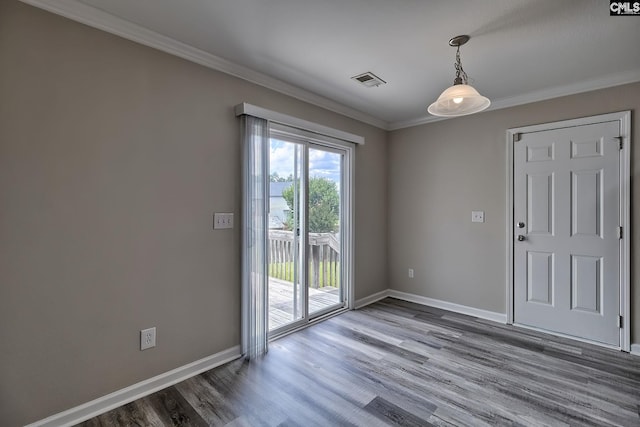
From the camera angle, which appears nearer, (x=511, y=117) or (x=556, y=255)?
(x=556, y=255)

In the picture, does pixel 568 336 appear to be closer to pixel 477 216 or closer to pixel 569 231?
pixel 569 231

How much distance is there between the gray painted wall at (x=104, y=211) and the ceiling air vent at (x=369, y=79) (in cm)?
109

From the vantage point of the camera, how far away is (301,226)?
3.25 m

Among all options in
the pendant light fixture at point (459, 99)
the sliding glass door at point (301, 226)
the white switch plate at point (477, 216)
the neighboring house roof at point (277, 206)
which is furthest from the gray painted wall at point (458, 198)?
the neighboring house roof at point (277, 206)

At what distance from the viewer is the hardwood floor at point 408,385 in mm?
1857

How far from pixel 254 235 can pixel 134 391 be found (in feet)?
4.46

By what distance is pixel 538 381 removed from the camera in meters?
2.25

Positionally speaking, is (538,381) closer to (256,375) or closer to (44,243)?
(256,375)

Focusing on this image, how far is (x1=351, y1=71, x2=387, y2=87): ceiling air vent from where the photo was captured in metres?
2.77

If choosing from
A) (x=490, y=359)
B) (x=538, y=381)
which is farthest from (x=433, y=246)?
(x=538, y=381)

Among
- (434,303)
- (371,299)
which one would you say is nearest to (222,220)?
(371,299)

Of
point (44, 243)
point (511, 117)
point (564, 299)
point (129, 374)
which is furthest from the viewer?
point (511, 117)

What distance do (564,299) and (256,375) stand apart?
3095 millimetres

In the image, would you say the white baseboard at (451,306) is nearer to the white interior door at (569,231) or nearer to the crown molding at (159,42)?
the white interior door at (569,231)
